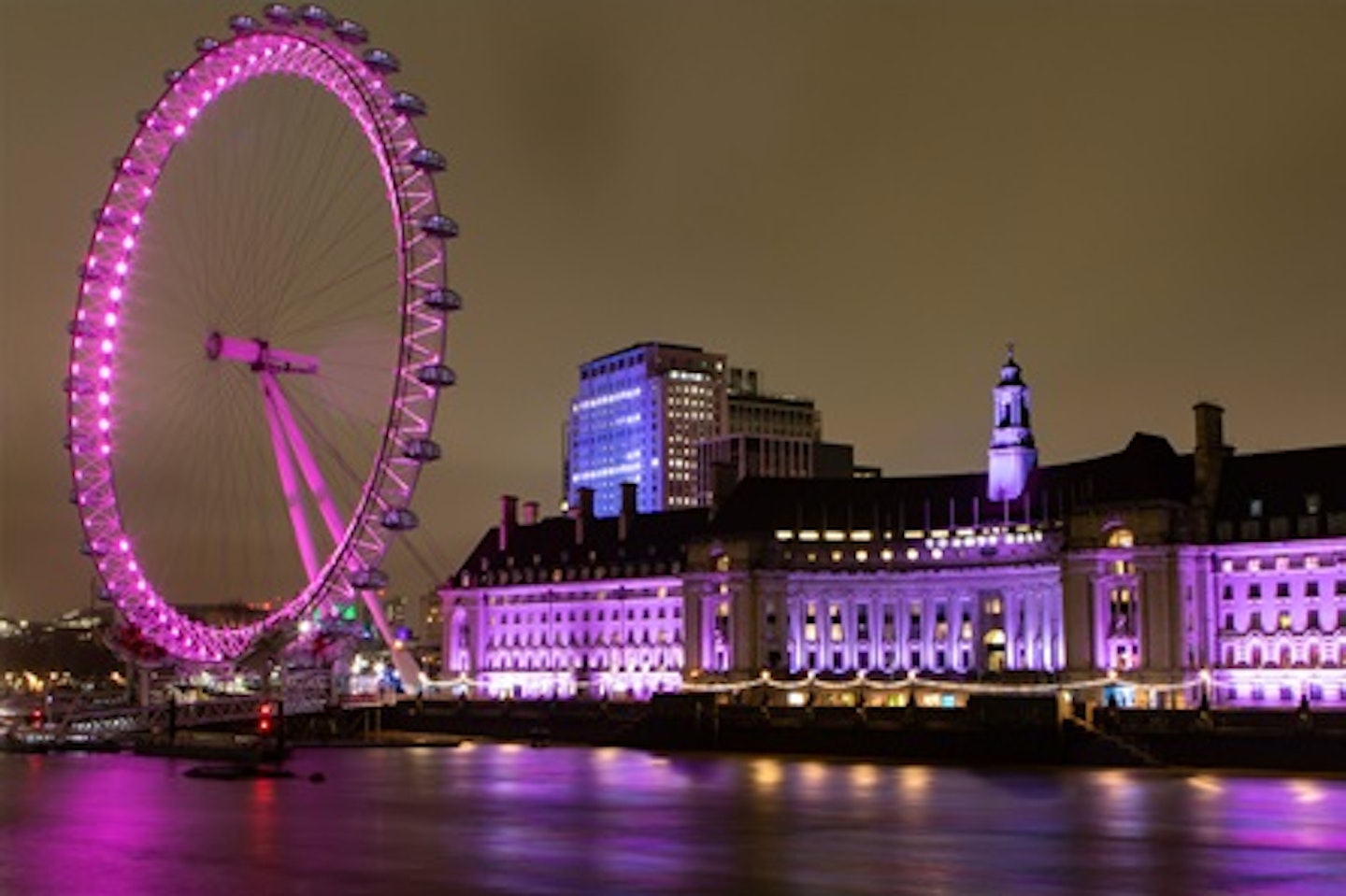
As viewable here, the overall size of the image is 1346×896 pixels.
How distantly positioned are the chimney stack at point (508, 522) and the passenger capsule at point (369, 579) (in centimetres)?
10236

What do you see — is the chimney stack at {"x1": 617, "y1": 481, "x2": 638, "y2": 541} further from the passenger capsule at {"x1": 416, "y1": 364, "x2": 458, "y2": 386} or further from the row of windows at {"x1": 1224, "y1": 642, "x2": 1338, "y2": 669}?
the passenger capsule at {"x1": 416, "y1": 364, "x2": 458, "y2": 386}

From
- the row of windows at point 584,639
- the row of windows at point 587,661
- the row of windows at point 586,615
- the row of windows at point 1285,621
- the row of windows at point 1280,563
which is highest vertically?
the row of windows at point 1280,563

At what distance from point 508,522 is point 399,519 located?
107 m

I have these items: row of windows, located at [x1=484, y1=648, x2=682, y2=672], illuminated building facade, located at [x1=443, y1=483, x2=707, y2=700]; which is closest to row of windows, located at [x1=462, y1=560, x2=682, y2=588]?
illuminated building facade, located at [x1=443, y1=483, x2=707, y2=700]

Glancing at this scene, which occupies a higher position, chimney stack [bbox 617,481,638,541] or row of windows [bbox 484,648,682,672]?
chimney stack [bbox 617,481,638,541]

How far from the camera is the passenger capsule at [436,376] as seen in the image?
88.4m

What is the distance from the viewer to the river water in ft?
147

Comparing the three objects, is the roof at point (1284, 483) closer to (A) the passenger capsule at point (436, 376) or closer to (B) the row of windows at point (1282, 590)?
(B) the row of windows at point (1282, 590)

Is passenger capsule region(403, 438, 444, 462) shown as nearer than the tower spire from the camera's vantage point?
Yes

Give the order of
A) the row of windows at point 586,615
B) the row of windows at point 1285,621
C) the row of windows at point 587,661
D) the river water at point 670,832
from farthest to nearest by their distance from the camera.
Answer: the row of windows at point 586,615
the row of windows at point 587,661
the row of windows at point 1285,621
the river water at point 670,832

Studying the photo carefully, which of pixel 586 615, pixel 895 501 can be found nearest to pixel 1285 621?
pixel 895 501

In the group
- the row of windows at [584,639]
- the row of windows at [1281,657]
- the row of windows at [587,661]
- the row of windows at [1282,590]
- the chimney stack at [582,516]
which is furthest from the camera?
the chimney stack at [582,516]

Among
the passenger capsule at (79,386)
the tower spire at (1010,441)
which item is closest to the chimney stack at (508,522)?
the tower spire at (1010,441)

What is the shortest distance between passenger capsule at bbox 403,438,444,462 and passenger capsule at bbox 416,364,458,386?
2796mm
